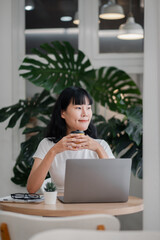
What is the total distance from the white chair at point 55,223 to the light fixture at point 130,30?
3.06 meters

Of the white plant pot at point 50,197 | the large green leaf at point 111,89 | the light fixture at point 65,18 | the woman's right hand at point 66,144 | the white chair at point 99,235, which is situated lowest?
the white plant pot at point 50,197

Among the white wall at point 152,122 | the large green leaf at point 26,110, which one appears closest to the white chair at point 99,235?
the white wall at point 152,122

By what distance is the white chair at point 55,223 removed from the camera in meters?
1.42

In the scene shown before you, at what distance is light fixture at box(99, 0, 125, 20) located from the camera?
4262 mm

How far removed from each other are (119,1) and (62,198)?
2684 mm

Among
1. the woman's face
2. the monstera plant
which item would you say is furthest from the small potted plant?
the monstera plant

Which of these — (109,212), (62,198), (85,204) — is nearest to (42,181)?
(62,198)

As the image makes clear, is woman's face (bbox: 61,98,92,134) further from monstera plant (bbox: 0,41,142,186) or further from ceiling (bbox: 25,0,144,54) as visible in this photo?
ceiling (bbox: 25,0,144,54)

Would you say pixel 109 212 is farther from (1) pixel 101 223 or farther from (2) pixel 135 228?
(2) pixel 135 228

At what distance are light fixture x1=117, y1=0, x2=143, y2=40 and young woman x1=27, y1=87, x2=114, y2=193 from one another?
1.67m

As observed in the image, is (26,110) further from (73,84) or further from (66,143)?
(66,143)

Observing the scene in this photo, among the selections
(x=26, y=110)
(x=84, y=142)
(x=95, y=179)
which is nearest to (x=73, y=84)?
(x=26, y=110)

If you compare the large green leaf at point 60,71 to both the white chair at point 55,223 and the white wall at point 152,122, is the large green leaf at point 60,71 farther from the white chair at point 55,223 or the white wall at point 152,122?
the white chair at point 55,223

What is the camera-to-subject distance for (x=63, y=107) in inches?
110
